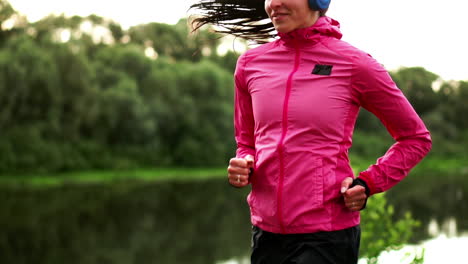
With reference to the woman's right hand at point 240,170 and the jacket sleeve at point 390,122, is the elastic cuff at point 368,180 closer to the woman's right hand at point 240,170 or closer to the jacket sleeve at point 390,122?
the jacket sleeve at point 390,122

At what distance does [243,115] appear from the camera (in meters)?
2.67

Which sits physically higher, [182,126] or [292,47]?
[292,47]

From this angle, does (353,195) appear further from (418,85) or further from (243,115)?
(418,85)

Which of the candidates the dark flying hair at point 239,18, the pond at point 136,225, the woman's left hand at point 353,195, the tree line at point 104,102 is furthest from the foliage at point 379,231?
the tree line at point 104,102

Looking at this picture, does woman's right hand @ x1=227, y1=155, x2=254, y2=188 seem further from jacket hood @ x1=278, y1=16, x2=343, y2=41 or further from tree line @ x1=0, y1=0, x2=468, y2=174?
tree line @ x1=0, y1=0, x2=468, y2=174

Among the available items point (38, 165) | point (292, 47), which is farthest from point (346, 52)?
point (38, 165)

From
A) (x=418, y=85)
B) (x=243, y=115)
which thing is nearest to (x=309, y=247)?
(x=243, y=115)

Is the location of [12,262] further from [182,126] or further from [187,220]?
[182,126]

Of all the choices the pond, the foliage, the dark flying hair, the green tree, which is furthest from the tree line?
the dark flying hair

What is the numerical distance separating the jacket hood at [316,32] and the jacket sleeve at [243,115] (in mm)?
241

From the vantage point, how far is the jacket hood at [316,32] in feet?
7.84

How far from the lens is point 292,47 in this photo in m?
2.44

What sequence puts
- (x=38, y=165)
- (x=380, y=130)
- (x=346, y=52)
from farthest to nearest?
(x=380, y=130) → (x=38, y=165) → (x=346, y=52)

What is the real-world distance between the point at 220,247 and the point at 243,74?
43.6 feet
